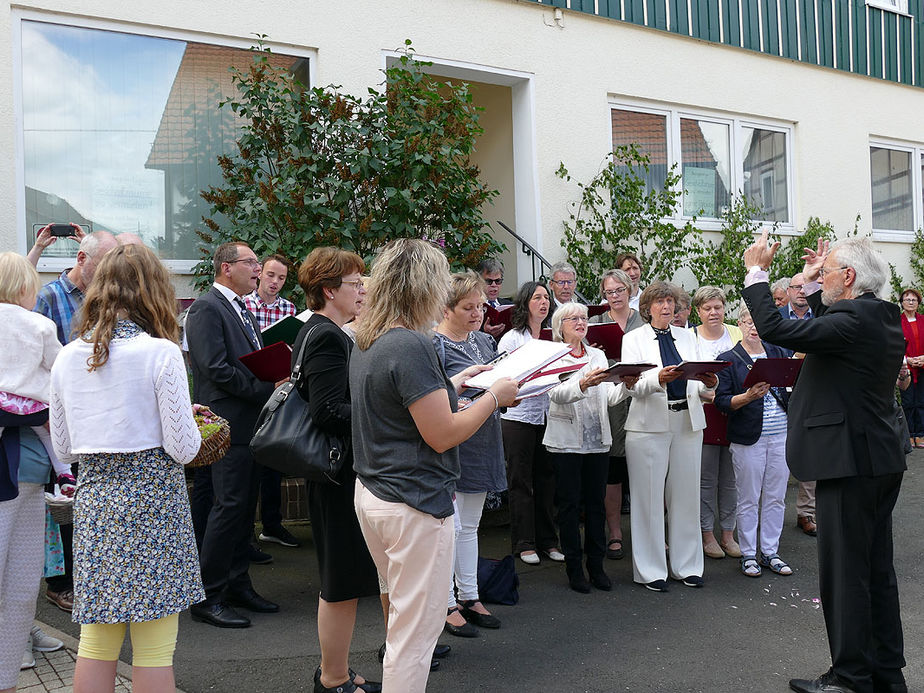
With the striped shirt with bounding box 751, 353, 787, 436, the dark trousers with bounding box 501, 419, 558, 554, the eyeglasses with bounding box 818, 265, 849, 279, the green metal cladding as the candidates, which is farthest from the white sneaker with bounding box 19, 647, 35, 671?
the green metal cladding

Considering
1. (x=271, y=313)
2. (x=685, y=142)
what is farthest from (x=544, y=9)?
(x=271, y=313)

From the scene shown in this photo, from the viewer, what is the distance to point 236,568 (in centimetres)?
523

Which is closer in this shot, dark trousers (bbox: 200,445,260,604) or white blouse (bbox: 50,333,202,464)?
white blouse (bbox: 50,333,202,464)

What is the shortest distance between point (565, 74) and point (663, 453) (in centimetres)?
551

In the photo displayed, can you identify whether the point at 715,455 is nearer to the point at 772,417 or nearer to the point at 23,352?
the point at 772,417

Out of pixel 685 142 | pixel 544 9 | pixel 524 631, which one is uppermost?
pixel 544 9

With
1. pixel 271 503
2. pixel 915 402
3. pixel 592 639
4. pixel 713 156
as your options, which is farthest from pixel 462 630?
pixel 915 402

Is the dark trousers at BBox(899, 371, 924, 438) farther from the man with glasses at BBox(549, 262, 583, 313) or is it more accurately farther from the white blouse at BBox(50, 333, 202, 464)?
the white blouse at BBox(50, 333, 202, 464)

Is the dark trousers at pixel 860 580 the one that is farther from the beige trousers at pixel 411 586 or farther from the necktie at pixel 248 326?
the necktie at pixel 248 326

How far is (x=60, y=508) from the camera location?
14.7 ft

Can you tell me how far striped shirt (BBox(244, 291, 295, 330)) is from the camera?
6922mm

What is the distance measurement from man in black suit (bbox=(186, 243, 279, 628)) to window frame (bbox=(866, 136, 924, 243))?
10440 mm

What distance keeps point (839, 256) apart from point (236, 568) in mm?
3831

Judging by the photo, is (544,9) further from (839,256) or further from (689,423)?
(839,256)
